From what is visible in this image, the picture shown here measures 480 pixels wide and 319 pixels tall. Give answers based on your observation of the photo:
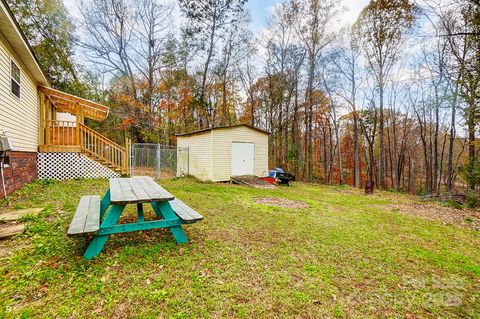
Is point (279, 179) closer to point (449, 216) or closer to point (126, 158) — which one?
point (449, 216)

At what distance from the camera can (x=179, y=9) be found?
16359 mm

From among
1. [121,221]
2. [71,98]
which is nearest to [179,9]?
[71,98]

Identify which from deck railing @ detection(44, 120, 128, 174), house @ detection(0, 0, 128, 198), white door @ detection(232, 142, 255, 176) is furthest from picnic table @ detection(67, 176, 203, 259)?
white door @ detection(232, 142, 255, 176)

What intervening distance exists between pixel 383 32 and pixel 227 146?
479 inches

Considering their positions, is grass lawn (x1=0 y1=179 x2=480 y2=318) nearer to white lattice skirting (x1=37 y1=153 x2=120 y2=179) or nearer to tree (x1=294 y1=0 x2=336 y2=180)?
white lattice skirting (x1=37 y1=153 x2=120 y2=179)

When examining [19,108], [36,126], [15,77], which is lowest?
[36,126]

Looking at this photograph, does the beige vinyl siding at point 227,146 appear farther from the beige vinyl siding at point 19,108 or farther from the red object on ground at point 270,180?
the beige vinyl siding at point 19,108

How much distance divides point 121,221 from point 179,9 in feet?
58.7

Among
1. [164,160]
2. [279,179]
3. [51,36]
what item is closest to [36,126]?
[164,160]

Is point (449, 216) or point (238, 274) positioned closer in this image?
point (238, 274)

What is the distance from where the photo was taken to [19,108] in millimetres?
5863

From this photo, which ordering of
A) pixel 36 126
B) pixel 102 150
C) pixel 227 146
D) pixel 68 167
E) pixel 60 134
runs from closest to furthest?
pixel 36 126 → pixel 68 167 → pixel 60 134 → pixel 102 150 → pixel 227 146

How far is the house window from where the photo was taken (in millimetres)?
5426

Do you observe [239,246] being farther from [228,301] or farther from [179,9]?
[179,9]
